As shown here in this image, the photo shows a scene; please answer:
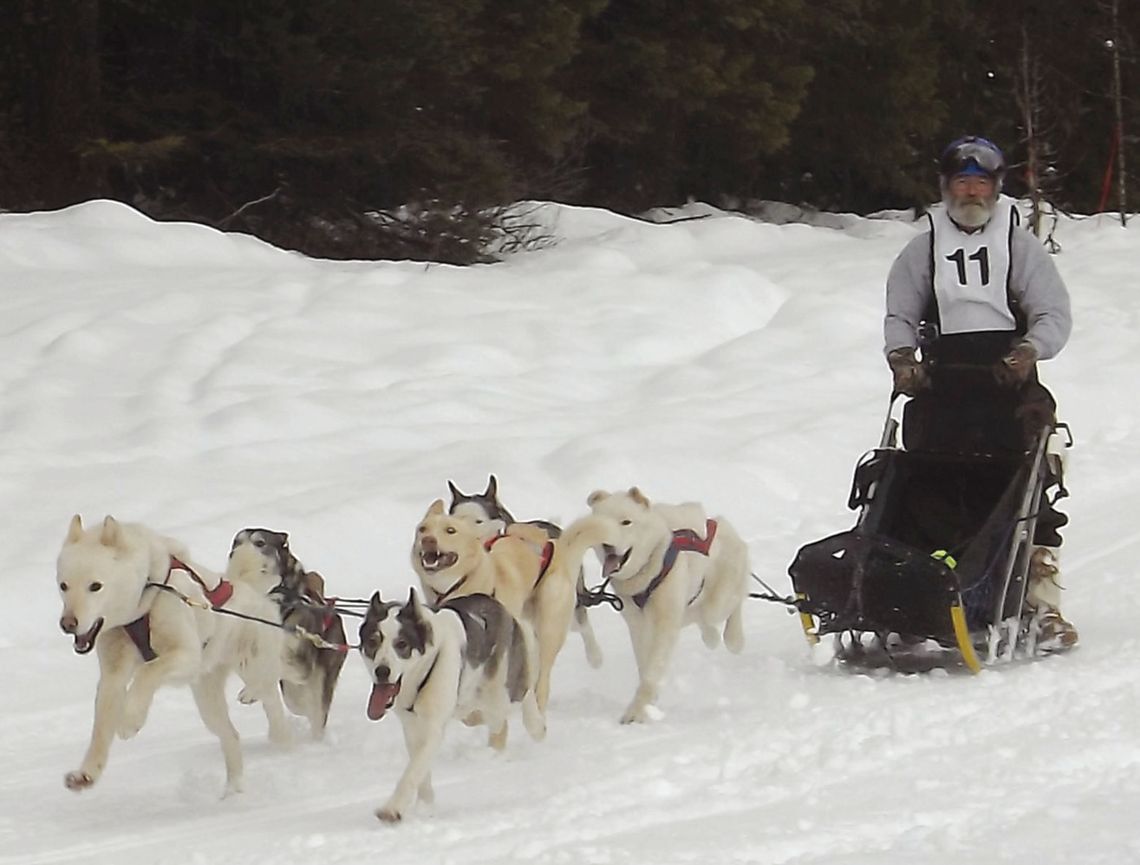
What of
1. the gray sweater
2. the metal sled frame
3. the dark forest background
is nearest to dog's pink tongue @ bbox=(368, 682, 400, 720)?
the metal sled frame

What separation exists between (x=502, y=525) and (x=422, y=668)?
5.47 feet

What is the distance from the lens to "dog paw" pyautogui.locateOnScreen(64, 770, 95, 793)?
452cm

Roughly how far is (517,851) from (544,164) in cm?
1534

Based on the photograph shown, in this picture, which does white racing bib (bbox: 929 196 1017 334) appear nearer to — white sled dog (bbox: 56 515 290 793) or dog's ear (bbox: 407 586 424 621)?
dog's ear (bbox: 407 586 424 621)

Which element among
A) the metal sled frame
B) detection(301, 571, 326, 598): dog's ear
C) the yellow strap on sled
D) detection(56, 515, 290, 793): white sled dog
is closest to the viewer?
detection(56, 515, 290, 793): white sled dog

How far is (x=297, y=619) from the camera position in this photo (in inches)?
212

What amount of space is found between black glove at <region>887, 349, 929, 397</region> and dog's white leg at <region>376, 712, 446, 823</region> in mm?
2446

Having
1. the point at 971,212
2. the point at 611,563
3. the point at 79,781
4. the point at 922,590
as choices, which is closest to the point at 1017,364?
the point at 971,212

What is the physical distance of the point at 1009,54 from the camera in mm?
23562

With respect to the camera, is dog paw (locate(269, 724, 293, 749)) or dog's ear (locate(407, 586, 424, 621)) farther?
dog paw (locate(269, 724, 293, 749))

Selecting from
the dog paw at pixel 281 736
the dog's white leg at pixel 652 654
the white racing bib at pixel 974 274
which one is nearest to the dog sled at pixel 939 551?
the white racing bib at pixel 974 274

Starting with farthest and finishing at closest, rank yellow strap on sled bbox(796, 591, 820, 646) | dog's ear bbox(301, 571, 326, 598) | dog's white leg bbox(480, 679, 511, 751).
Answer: yellow strap on sled bbox(796, 591, 820, 646), dog's ear bbox(301, 571, 326, 598), dog's white leg bbox(480, 679, 511, 751)

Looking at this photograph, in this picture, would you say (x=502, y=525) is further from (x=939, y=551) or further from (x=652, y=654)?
(x=939, y=551)

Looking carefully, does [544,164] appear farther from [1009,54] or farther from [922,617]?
[922,617]
